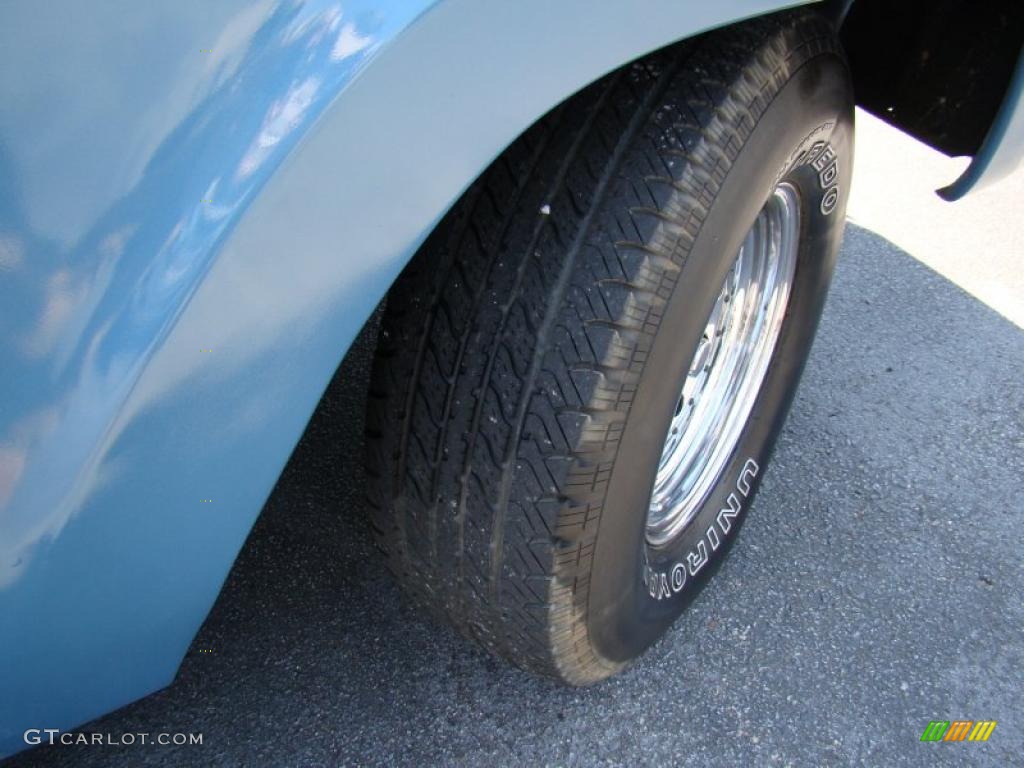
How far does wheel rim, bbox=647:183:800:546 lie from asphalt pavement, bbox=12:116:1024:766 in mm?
247

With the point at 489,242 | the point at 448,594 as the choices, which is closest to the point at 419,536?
the point at 448,594

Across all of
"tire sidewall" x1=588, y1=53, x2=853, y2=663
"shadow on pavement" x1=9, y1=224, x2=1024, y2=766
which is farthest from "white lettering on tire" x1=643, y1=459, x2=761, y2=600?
"shadow on pavement" x1=9, y1=224, x2=1024, y2=766

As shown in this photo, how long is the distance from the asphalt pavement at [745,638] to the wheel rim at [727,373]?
0.81 ft

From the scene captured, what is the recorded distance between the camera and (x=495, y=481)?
44.4 inches

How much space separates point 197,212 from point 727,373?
4.22 ft

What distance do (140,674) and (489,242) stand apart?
619 millimetres

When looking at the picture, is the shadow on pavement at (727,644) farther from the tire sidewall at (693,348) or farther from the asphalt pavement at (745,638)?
the tire sidewall at (693,348)

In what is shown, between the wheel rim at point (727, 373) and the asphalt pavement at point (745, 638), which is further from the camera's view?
the wheel rim at point (727, 373)

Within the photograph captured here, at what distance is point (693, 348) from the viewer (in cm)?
116

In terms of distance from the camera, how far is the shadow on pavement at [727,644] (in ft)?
Answer: 4.85

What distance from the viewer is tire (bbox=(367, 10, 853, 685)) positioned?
1054 millimetres

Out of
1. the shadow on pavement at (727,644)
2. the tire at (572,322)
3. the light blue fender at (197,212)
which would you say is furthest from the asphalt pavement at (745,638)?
the light blue fender at (197,212)

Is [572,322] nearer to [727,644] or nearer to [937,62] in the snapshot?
[727,644]

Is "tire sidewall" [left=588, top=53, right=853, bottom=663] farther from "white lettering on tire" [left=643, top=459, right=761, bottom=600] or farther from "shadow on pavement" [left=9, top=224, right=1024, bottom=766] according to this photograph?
"shadow on pavement" [left=9, top=224, right=1024, bottom=766]
